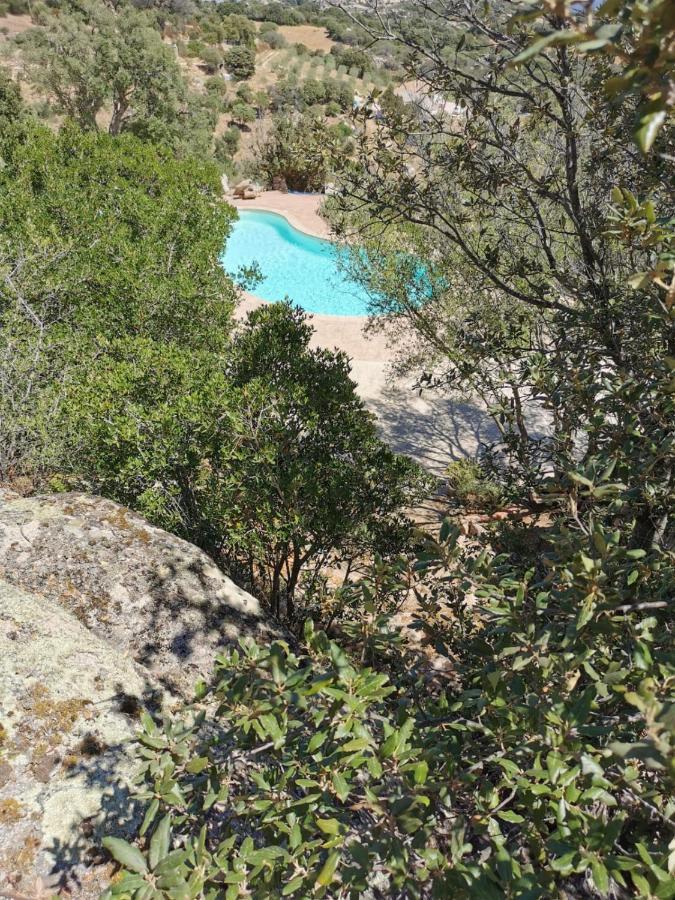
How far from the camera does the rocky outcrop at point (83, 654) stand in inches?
91.7

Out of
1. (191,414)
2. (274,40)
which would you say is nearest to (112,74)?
(191,414)

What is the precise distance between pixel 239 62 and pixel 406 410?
52.4 m

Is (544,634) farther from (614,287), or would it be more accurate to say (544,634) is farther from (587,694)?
(614,287)

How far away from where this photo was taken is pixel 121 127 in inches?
1242

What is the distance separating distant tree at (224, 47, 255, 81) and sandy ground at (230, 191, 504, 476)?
45.1 meters

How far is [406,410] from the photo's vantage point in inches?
579

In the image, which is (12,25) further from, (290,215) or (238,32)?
(290,215)

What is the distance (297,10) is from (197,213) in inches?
3142

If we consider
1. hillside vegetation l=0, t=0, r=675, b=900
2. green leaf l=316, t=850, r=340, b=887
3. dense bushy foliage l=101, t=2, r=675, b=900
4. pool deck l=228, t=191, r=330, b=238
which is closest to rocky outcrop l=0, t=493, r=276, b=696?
hillside vegetation l=0, t=0, r=675, b=900

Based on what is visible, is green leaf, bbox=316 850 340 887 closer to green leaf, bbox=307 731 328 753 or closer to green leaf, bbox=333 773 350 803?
green leaf, bbox=333 773 350 803

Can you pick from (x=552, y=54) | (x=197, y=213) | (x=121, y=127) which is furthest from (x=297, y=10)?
(x=552, y=54)

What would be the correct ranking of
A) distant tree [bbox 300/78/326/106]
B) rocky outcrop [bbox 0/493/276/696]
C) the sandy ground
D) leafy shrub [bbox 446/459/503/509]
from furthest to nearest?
distant tree [bbox 300/78/326/106], the sandy ground, leafy shrub [bbox 446/459/503/509], rocky outcrop [bbox 0/493/276/696]

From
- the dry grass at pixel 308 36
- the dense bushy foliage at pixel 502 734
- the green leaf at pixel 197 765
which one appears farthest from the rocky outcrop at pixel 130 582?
the dry grass at pixel 308 36

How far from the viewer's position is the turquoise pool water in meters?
23.1
